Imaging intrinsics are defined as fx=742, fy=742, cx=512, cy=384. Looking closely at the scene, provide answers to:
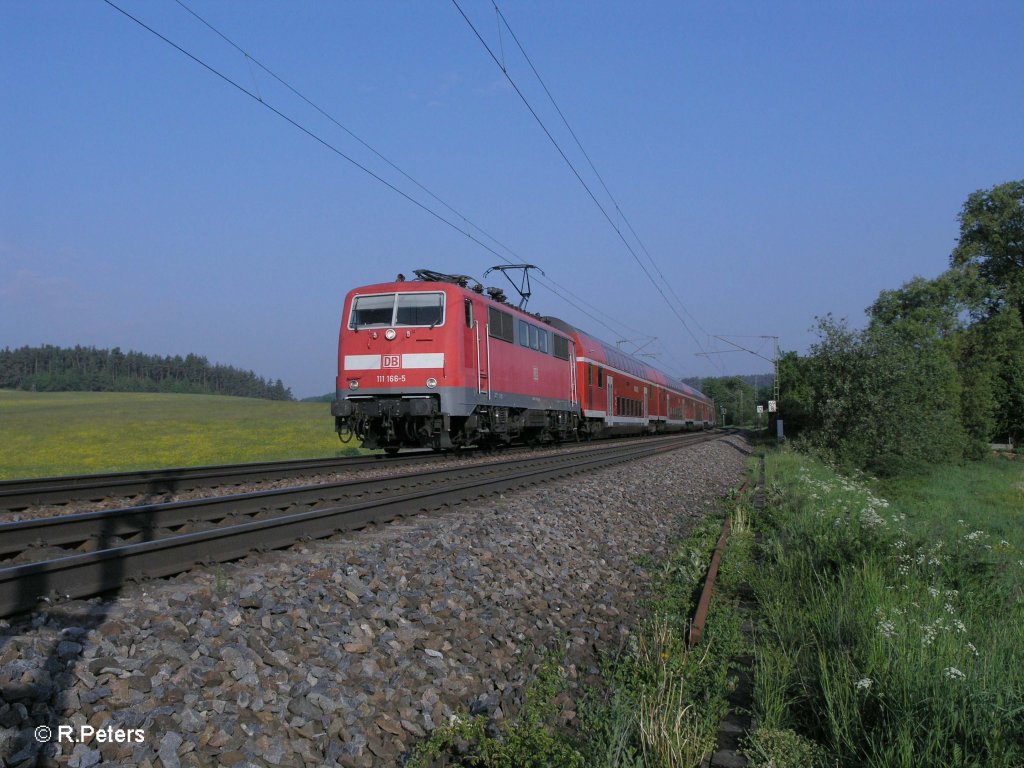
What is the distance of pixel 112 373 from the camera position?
397ft

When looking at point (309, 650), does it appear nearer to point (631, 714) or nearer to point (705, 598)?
point (631, 714)

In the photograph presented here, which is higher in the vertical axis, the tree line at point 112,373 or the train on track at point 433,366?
the tree line at point 112,373

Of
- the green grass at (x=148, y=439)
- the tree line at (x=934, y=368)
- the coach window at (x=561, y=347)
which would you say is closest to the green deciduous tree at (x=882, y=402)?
the tree line at (x=934, y=368)

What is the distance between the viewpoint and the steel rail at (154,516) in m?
6.24

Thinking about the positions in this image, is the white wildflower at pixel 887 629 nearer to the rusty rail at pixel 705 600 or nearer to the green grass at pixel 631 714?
the green grass at pixel 631 714

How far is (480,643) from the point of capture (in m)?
4.89

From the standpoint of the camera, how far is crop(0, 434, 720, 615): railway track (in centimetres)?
445

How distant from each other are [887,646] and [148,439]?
3118 cm

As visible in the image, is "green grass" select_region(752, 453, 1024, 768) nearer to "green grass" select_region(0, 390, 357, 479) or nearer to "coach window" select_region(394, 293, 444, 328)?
"coach window" select_region(394, 293, 444, 328)

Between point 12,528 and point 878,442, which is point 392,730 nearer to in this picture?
point 12,528

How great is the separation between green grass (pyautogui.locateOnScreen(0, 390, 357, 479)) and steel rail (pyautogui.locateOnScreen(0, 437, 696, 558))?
10112mm

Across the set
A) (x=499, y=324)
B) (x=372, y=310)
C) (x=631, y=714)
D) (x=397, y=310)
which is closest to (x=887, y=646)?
(x=631, y=714)

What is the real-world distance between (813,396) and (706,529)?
19.7 metres

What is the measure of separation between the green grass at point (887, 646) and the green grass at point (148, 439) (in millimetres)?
15925
